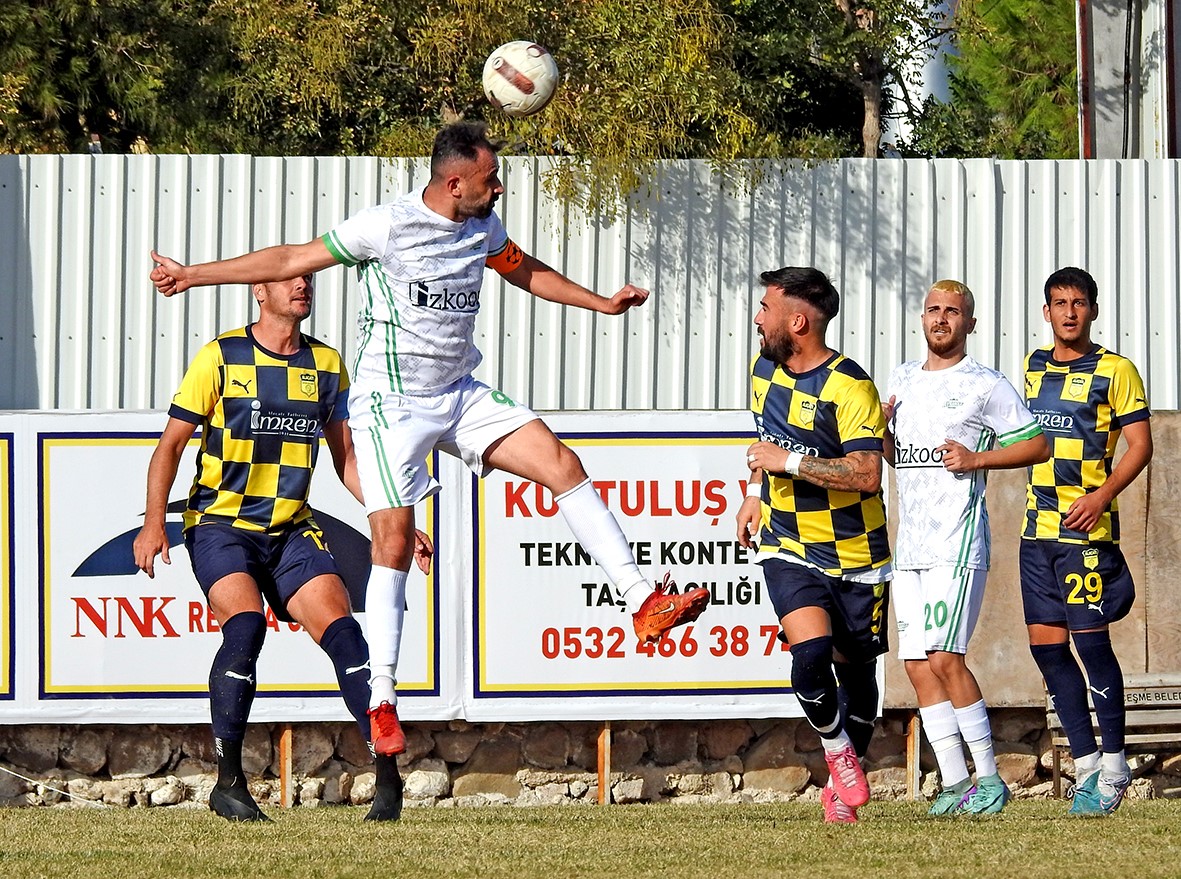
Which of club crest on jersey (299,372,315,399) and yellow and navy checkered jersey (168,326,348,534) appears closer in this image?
yellow and navy checkered jersey (168,326,348,534)

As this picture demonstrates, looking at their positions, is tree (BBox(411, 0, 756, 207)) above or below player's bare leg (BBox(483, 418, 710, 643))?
above

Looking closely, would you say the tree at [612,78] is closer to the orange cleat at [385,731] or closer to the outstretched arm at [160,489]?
the outstretched arm at [160,489]

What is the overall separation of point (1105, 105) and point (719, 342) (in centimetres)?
468

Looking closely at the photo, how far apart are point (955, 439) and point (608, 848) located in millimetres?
2373

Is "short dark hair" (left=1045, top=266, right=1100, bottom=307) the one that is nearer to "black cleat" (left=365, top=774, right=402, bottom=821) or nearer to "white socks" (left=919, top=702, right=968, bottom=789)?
"white socks" (left=919, top=702, right=968, bottom=789)

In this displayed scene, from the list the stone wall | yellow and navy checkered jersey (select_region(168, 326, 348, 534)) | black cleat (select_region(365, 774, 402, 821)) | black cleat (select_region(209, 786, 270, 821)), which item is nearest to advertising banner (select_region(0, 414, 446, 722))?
the stone wall

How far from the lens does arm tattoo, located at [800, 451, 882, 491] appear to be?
6.35 meters

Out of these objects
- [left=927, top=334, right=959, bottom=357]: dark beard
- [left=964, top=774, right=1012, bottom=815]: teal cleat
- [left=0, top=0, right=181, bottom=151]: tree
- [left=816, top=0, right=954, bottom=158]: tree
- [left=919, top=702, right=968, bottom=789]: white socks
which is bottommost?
[left=964, top=774, right=1012, bottom=815]: teal cleat

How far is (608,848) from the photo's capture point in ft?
18.4

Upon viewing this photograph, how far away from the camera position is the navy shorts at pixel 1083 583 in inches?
298

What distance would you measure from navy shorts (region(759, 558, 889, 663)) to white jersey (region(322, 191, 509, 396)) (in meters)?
1.44

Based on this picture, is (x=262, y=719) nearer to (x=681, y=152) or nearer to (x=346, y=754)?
(x=346, y=754)

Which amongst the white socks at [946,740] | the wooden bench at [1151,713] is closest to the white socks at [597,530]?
the white socks at [946,740]

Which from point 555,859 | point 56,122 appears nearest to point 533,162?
point 555,859
